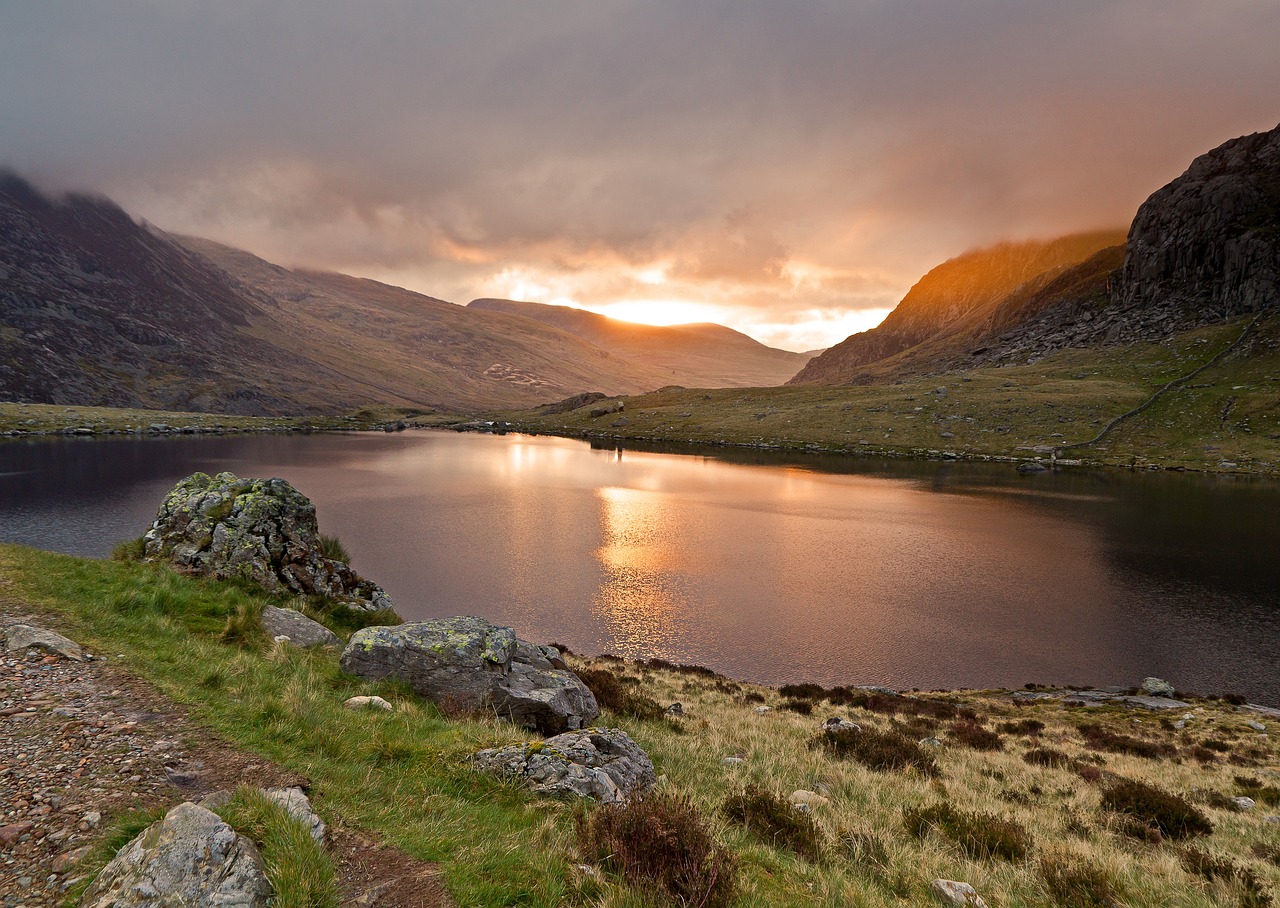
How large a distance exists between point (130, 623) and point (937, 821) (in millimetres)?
17511

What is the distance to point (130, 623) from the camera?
12703 mm

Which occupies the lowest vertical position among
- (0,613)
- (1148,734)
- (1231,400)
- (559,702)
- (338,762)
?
(1148,734)

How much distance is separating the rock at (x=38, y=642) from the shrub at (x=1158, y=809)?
22107 millimetres

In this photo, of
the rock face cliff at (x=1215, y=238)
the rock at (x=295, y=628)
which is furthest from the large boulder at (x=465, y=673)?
the rock face cliff at (x=1215, y=238)

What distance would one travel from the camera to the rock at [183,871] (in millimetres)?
4906

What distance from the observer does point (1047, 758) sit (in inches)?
717

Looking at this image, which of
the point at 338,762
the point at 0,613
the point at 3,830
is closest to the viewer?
the point at 3,830

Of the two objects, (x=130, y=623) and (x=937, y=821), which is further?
(x=130, y=623)

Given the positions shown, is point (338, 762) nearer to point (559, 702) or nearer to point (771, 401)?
point (559, 702)

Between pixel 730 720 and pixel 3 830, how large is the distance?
1833cm

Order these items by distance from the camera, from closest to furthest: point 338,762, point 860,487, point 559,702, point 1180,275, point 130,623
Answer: point 338,762 → point 130,623 → point 559,702 → point 860,487 → point 1180,275

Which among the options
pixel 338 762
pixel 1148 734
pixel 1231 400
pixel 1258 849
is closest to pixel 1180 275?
pixel 1231 400

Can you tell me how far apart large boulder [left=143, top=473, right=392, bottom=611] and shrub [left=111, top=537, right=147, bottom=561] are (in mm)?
270

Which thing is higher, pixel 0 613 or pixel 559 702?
pixel 0 613
